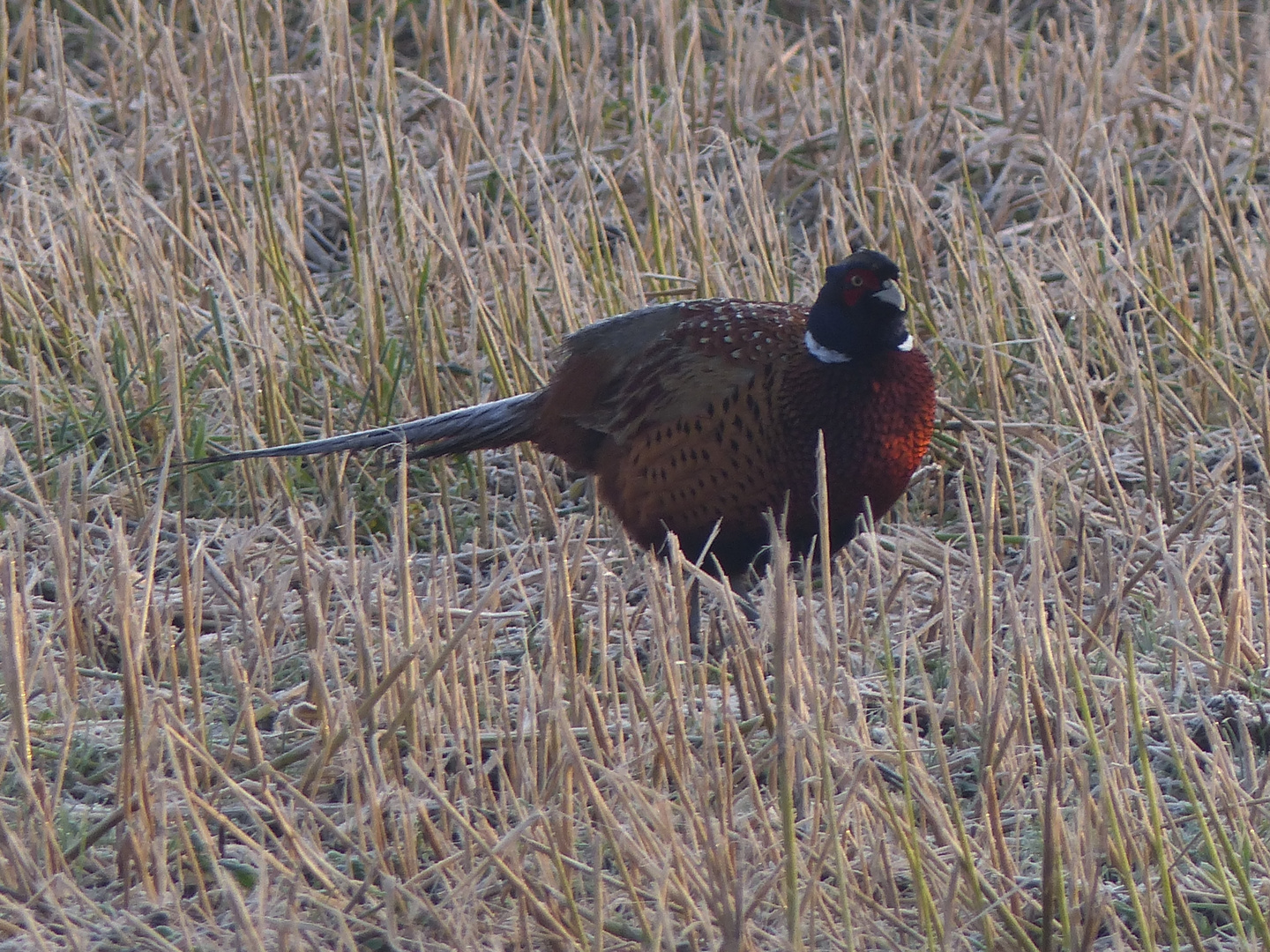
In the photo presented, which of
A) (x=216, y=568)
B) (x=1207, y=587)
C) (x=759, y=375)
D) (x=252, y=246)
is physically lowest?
(x=1207, y=587)

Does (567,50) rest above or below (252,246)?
above

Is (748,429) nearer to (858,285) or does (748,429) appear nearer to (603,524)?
(858,285)

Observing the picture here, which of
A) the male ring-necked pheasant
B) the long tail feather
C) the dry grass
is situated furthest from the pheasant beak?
the long tail feather

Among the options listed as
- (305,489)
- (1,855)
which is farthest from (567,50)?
(1,855)

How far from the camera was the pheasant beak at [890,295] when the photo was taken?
3.35 meters

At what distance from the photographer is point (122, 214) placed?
446 cm

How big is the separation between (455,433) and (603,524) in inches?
15.9

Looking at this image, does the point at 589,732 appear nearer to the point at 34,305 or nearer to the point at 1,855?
the point at 1,855

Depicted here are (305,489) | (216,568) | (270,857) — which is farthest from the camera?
(305,489)

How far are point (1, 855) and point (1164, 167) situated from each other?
172 inches

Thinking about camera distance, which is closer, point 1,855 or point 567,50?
point 1,855

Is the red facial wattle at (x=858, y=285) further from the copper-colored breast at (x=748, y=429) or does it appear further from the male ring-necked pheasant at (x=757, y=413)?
the copper-colored breast at (x=748, y=429)

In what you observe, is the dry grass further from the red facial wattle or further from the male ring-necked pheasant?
the red facial wattle

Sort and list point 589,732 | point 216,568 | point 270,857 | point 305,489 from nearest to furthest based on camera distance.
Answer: point 270,857 → point 589,732 → point 216,568 → point 305,489
